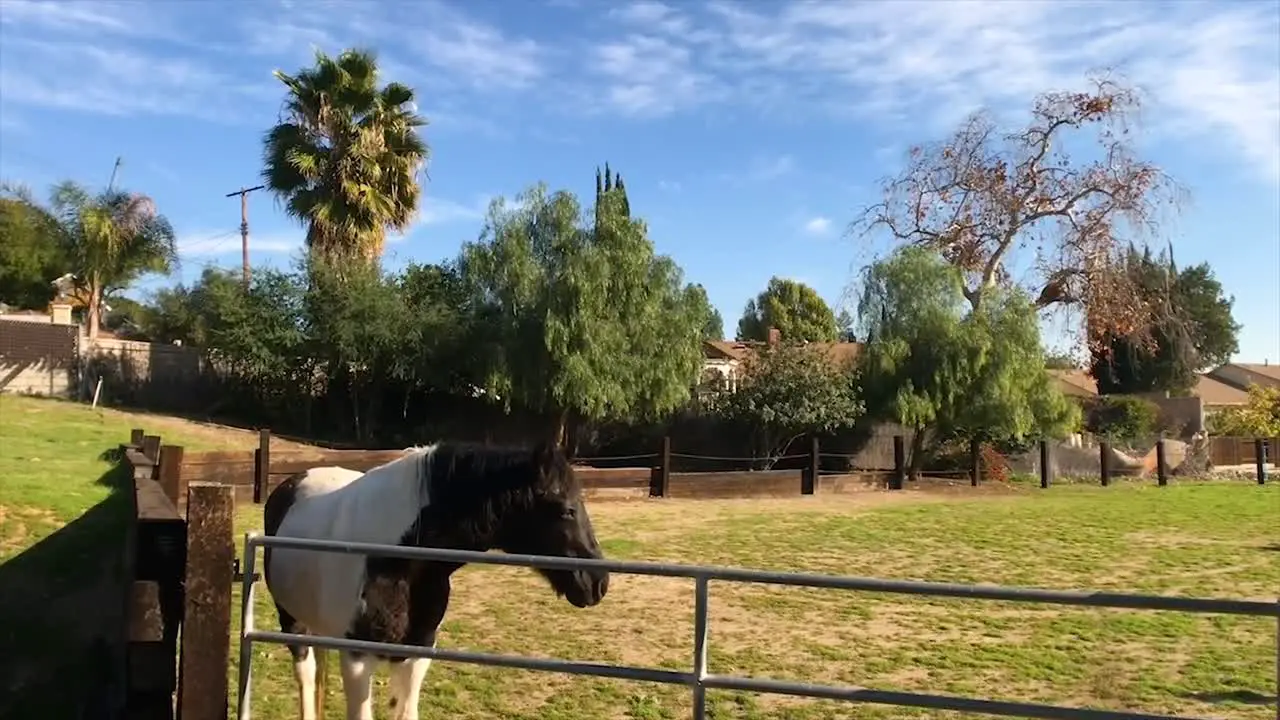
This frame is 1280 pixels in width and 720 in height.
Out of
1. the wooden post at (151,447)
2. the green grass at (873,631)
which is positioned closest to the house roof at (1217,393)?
the green grass at (873,631)

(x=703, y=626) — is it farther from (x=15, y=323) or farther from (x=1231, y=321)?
(x=1231, y=321)

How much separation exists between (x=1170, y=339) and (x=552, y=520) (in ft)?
113

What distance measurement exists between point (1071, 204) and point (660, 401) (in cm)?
1480

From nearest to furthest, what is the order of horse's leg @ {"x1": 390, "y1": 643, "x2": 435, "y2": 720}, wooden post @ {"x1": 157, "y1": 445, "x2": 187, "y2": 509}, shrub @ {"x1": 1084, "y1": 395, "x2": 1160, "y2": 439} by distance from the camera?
horse's leg @ {"x1": 390, "y1": 643, "x2": 435, "y2": 720} → wooden post @ {"x1": 157, "y1": 445, "x2": 187, "y2": 509} → shrub @ {"x1": 1084, "y1": 395, "x2": 1160, "y2": 439}

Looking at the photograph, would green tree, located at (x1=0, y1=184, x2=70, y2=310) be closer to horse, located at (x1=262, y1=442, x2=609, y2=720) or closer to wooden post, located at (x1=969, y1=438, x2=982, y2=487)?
wooden post, located at (x1=969, y1=438, x2=982, y2=487)

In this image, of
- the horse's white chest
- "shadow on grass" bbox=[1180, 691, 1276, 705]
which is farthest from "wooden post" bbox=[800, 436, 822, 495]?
the horse's white chest

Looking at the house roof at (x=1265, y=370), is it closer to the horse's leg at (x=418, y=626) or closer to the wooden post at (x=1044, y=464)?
the wooden post at (x=1044, y=464)

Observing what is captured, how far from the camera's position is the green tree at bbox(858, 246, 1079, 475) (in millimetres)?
23078

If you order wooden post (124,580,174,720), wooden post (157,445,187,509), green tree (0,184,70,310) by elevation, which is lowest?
wooden post (124,580,174,720)

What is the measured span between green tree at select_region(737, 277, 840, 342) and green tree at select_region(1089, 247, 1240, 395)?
1731 centimetres

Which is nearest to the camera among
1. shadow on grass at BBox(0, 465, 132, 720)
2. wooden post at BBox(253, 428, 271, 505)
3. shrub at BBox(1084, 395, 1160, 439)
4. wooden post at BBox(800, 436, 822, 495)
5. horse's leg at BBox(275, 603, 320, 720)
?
horse's leg at BBox(275, 603, 320, 720)

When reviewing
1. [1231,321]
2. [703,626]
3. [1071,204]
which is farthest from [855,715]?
[1231,321]

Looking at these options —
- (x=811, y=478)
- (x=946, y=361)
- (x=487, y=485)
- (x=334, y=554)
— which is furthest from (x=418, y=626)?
(x=946, y=361)

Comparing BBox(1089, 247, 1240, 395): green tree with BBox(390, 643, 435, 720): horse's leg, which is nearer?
BBox(390, 643, 435, 720): horse's leg
